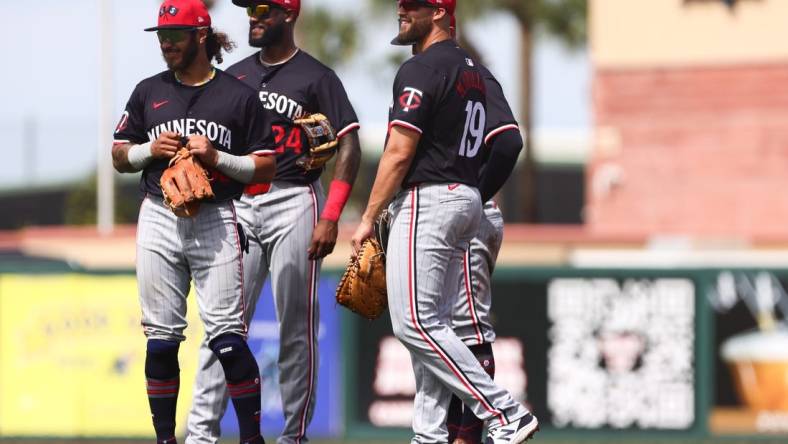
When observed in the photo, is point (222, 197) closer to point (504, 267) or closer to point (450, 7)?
point (450, 7)

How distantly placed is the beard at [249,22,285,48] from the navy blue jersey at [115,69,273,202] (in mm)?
535

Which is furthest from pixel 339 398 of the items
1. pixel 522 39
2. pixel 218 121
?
pixel 522 39

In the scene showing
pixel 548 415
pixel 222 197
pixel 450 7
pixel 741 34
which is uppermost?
pixel 741 34

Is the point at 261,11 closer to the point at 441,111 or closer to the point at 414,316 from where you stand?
the point at 441,111

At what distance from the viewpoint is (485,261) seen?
8125 mm

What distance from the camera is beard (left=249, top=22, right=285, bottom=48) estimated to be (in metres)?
8.29

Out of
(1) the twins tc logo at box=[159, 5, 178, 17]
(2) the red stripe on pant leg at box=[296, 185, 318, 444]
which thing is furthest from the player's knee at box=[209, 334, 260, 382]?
(1) the twins tc logo at box=[159, 5, 178, 17]

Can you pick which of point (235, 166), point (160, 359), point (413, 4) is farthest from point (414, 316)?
point (413, 4)

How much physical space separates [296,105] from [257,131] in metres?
0.51

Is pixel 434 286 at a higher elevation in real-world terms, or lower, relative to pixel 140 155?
lower

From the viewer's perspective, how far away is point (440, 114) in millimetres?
7578

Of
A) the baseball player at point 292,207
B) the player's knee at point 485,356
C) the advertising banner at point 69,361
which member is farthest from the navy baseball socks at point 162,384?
the advertising banner at point 69,361

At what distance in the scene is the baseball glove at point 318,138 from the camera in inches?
319

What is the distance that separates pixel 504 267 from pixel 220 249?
5566 mm
